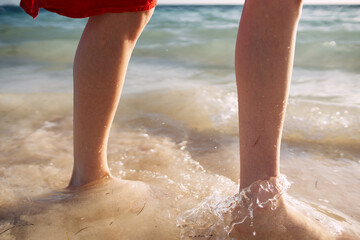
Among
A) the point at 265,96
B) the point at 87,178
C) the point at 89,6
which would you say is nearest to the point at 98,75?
the point at 89,6

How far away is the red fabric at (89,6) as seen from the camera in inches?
41.1

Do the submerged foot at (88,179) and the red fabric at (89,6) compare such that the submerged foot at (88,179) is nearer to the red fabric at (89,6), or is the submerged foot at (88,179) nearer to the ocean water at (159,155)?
the ocean water at (159,155)

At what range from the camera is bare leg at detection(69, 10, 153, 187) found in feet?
3.70

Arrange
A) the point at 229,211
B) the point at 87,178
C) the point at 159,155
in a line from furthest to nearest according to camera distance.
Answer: the point at 159,155
the point at 87,178
the point at 229,211

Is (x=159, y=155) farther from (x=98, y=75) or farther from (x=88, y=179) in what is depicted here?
(x=98, y=75)

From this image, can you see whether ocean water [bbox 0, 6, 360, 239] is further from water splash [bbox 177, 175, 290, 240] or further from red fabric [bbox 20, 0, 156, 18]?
red fabric [bbox 20, 0, 156, 18]

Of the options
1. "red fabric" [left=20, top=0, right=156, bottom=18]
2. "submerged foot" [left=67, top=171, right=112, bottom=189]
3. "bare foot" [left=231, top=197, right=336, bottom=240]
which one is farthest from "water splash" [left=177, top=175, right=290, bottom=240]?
"red fabric" [left=20, top=0, right=156, bottom=18]

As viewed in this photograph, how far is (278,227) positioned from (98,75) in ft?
2.17

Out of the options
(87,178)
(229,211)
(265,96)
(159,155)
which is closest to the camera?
(265,96)

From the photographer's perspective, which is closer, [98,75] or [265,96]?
[265,96]

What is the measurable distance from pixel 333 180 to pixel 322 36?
266 inches

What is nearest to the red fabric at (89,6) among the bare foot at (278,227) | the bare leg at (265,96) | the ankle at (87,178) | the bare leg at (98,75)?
the bare leg at (98,75)

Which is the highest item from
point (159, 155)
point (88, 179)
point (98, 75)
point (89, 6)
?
point (89, 6)

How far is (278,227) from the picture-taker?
104 centimetres
